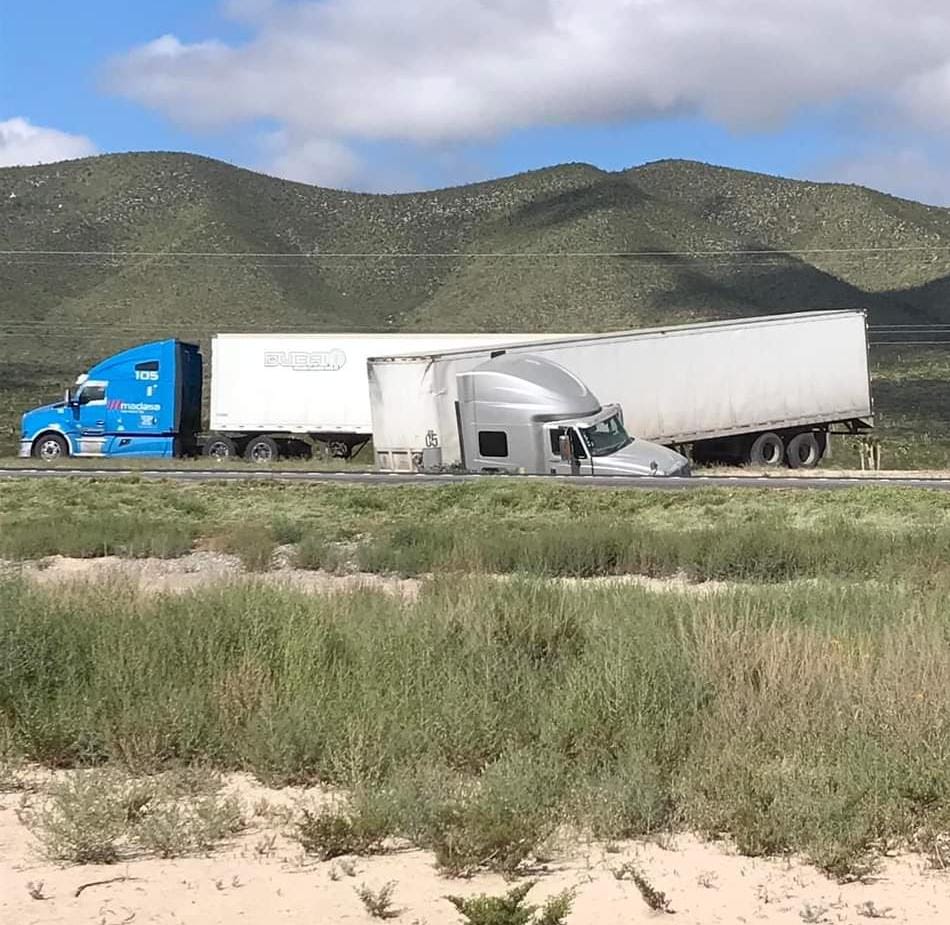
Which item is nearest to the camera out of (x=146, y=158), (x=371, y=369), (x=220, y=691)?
(x=220, y=691)

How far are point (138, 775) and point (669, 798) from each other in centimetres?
301

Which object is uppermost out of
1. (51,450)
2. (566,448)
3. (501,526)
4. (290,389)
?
(290,389)

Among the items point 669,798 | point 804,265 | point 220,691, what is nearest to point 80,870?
point 220,691

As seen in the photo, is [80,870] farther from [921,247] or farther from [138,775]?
[921,247]

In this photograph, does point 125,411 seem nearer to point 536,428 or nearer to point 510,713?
point 536,428

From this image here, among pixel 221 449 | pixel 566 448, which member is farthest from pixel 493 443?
pixel 221 449

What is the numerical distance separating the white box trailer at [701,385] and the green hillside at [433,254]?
4932 cm

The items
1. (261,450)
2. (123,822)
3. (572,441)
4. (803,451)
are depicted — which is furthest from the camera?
(261,450)

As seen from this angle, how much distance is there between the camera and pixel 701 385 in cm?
3862

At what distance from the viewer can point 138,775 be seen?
8.38m

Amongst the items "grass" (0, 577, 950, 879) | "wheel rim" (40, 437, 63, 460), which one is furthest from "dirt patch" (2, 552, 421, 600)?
"wheel rim" (40, 437, 63, 460)

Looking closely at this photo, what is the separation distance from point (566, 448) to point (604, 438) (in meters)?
1.02

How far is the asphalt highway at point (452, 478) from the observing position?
29828 millimetres

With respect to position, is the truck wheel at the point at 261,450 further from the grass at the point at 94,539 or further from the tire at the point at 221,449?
the grass at the point at 94,539
